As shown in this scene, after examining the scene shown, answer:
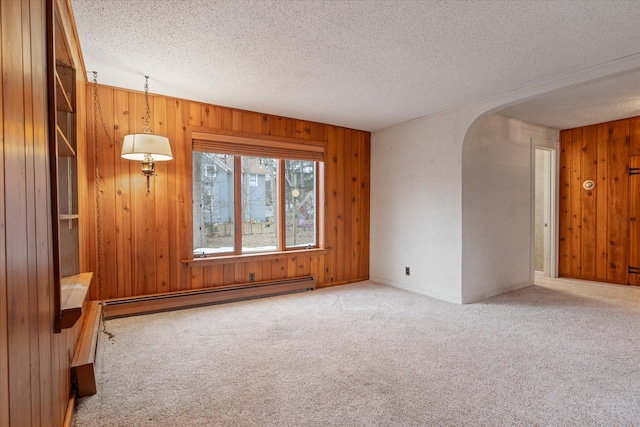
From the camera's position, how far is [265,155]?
4.26 m

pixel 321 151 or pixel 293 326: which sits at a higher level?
pixel 321 151

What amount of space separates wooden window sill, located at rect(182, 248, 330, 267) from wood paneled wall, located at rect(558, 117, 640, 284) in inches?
159

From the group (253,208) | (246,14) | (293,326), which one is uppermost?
(246,14)

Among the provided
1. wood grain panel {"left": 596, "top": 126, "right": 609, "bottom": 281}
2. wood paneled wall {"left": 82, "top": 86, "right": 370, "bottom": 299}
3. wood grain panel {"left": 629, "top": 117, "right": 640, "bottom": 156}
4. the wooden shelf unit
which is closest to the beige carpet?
wood paneled wall {"left": 82, "top": 86, "right": 370, "bottom": 299}

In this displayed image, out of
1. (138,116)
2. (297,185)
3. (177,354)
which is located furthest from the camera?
(297,185)

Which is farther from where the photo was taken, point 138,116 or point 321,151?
point 321,151

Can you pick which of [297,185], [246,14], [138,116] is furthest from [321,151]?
[246,14]

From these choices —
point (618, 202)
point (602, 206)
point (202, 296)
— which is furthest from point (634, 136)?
point (202, 296)

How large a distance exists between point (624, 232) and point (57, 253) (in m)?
6.49

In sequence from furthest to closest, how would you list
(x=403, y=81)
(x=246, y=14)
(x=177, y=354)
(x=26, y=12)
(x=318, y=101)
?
(x=318, y=101), (x=403, y=81), (x=177, y=354), (x=246, y=14), (x=26, y=12)

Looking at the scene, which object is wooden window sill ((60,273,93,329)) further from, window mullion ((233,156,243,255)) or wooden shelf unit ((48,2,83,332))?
window mullion ((233,156,243,255))

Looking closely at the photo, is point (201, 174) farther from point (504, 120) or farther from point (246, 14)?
point (504, 120)

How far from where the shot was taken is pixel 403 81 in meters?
3.17

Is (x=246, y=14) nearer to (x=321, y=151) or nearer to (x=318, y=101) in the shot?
(x=318, y=101)
